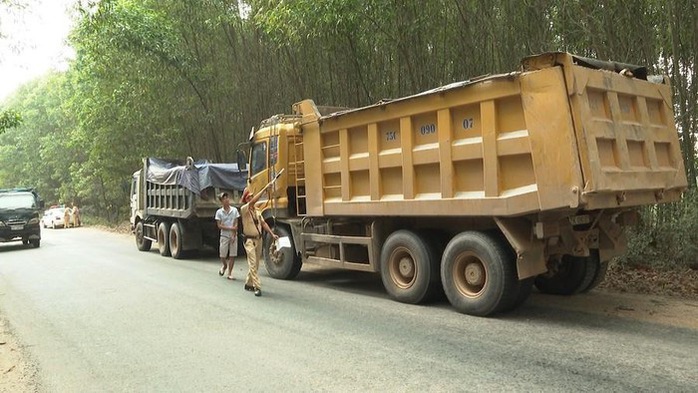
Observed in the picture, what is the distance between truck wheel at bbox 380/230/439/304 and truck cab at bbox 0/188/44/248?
618 inches

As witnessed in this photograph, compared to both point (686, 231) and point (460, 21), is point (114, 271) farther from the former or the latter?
point (686, 231)

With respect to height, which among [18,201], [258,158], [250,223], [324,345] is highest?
[18,201]

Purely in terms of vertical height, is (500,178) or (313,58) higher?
(313,58)

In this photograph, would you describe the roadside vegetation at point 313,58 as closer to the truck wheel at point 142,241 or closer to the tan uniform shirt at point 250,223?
the tan uniform shirt at point 250,223

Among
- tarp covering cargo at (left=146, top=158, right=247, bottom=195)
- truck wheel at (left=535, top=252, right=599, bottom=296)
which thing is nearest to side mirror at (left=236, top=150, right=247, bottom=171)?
tarp covering cargo at (left=146, top=158, right=247, bottom=195)

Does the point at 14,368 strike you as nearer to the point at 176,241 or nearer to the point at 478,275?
the point at 478,275

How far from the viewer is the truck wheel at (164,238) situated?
15039 mm

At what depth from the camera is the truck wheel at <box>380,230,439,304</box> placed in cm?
726

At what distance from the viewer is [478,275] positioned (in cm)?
668

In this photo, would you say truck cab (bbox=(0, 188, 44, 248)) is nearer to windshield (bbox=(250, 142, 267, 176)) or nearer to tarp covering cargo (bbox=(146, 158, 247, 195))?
tarp covering cargo (bbox=(146, 158, 247, 195))

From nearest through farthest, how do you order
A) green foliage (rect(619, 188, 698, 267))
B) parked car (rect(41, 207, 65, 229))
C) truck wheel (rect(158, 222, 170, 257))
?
green foliage (rect(619, 188, 698, 267)) → truck wheel (rect(158, 222, 170, 257)) → parked car (rect(41, 207, 65, 229))

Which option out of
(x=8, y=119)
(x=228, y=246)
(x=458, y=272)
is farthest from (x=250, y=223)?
(x=8, y=119)

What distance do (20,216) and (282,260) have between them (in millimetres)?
13081

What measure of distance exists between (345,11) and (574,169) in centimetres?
583
